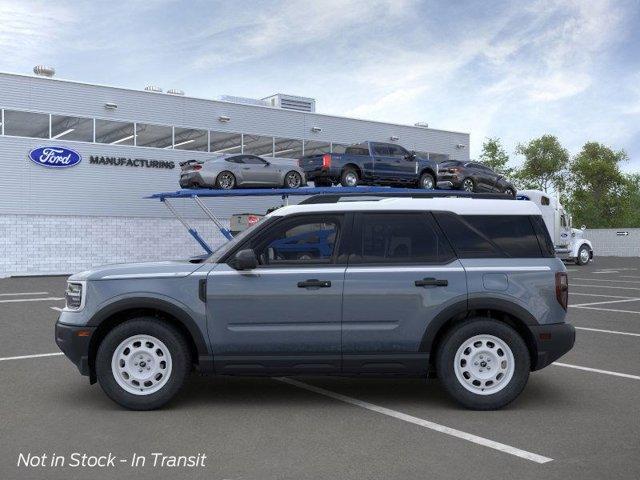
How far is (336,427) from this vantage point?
17.9ft

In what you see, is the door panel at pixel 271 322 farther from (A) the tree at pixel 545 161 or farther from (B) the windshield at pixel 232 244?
(A) the tree at pixel 545 161

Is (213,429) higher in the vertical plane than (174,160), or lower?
lower

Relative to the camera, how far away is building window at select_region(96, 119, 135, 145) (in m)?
28.4

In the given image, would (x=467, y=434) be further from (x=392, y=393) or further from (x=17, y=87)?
(x=17, y=87)

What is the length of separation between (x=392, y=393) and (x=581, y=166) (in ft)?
226

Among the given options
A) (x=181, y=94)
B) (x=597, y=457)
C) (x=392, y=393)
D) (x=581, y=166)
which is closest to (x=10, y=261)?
(x=181, y=94)

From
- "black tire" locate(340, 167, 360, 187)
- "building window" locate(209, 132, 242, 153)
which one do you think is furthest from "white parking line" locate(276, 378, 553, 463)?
"building window" locate(209, 132, 242, 153)

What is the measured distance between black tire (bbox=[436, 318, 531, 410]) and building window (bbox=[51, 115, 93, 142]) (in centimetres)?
2460

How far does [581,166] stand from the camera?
2766 inches

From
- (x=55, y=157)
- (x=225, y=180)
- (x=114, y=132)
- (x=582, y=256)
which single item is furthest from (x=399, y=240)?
(x=582, y=256)

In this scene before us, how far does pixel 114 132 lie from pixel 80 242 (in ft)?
15.3

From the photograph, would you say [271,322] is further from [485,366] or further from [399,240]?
[485,366]

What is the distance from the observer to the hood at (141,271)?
6047 millimetres

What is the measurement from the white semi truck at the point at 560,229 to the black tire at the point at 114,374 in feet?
58.6
